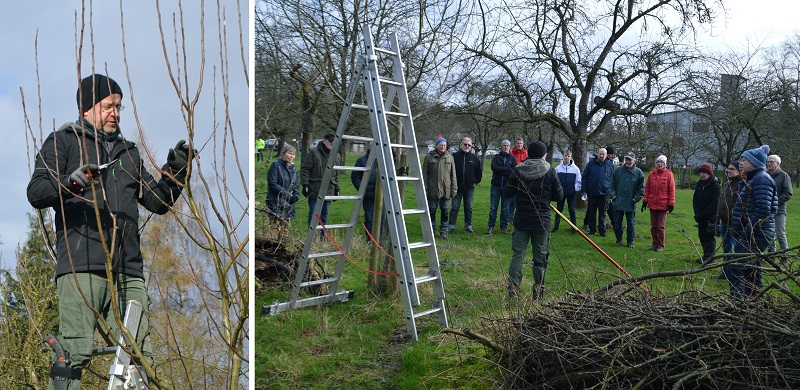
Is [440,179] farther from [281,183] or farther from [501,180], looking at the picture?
[281,183]

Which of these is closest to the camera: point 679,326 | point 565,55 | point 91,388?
point 679,326

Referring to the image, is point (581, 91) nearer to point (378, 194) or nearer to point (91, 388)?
point (378, 194)

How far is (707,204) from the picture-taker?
860cm

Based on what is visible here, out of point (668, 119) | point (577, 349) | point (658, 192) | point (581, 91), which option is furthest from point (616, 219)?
point (577, 349)

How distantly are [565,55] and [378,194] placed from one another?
678cm

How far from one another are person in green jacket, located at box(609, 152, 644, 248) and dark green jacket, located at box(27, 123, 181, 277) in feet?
27.8

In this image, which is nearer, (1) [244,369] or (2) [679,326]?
(1) [244,369]

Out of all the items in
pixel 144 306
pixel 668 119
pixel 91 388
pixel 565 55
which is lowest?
pixel 91 388

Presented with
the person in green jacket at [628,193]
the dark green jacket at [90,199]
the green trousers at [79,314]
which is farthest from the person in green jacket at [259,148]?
the person in green jacket at [628,193]

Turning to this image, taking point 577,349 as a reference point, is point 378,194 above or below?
above

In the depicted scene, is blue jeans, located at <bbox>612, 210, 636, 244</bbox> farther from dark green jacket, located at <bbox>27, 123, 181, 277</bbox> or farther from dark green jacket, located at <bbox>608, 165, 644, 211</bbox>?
dark green jacket, located at <bbox>27, 123, 181, 277</bbox>

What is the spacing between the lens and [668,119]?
1433cm

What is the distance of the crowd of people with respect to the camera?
20.0ft

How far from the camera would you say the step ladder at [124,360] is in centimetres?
259
